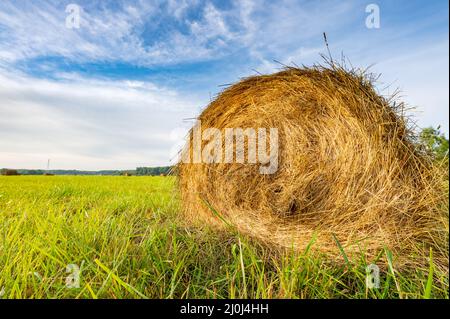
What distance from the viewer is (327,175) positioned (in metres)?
2.71

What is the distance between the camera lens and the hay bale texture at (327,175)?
2.34 m

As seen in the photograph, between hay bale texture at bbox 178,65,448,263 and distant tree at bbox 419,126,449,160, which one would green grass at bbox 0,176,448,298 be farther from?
distant tree at bbox 419,126,449,160

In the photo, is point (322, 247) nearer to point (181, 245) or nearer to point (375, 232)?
point (375, 232)

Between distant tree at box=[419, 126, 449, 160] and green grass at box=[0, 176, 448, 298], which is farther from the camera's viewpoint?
distant tree at box=[419, 126, 449, 160]

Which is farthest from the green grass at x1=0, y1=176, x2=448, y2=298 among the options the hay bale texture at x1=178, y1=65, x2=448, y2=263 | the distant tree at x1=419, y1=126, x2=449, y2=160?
the distant tree at x1=419, y1=126, x2=449, y2=160

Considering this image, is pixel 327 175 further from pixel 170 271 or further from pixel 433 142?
pixel 170 271

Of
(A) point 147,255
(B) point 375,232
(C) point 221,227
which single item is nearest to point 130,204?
(C) point 221,227

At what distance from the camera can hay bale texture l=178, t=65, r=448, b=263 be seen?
2342 mm

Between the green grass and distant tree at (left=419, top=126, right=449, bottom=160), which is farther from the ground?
distant tree at (left=419, top=126, right=449, bottom=160)

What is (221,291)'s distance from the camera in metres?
1.80

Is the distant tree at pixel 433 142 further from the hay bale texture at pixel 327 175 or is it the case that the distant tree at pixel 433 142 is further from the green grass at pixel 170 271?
the green grass at pixel 170 271

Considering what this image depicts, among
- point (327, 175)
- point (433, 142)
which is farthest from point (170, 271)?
point (433, 142)
